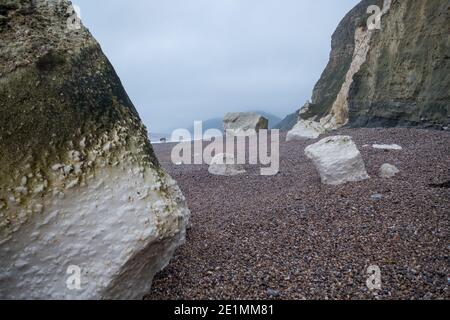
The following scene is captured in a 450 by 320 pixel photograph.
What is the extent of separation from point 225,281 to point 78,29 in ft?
8.58

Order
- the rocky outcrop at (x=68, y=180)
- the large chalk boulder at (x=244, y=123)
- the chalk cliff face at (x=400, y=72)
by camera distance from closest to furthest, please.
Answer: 1. the rocky outcrop at (x=68, y=180)
2. the chalk cliff face at (x=400, y=72)
3. the large chalk boulder at (x=244, y=123)

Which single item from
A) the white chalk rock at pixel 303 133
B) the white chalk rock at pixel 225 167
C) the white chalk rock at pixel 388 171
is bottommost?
the white chalk rock at pixel 303 133

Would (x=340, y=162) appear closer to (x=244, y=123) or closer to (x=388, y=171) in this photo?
(x=388, y=171)

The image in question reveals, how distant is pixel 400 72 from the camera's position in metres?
12.2

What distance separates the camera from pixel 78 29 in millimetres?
3055

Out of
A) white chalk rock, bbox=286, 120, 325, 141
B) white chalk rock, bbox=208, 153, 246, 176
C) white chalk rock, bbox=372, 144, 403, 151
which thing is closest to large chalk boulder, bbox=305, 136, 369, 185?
white chalk rock, bbox=208, 153, 246, 176

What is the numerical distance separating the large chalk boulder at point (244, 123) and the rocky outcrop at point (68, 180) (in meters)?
18.4

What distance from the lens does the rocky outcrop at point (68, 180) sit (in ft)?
7.65

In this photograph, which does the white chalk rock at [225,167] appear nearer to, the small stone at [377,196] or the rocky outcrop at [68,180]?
Answer: the small stone at [377,196]

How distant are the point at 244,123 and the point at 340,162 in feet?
58.5

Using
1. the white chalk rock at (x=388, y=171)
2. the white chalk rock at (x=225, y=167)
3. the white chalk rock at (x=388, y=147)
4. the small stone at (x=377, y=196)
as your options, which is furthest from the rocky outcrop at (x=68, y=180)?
the white chalk rock at (x=388, y=147)
